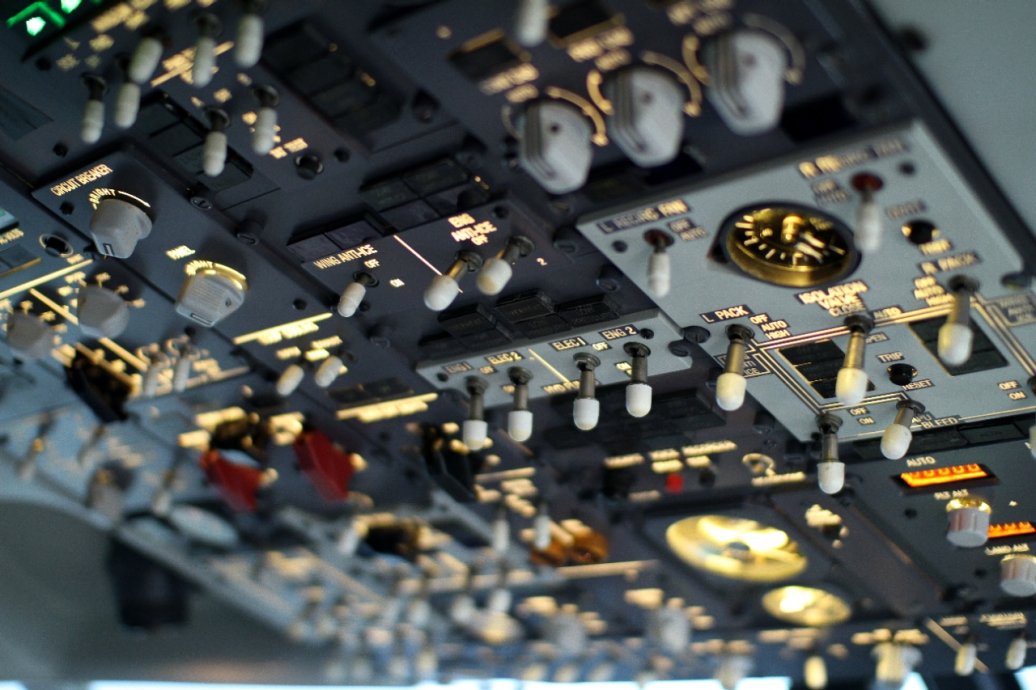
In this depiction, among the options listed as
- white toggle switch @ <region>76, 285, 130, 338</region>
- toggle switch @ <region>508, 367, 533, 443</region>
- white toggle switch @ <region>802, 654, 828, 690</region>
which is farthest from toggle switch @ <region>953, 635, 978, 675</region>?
white toggle switch @ <region>76, 285, 130, 338</region>

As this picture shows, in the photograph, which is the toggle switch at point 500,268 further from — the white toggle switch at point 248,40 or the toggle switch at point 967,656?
the toggle switch at point 967,656

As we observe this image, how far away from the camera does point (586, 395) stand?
6.63m

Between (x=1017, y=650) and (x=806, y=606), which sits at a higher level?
(x=806, y=606)

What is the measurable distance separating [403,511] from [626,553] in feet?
8.10

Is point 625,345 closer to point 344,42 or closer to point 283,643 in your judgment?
point 344,42

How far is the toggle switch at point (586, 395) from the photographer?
6.27m

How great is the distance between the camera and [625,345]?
266 inches

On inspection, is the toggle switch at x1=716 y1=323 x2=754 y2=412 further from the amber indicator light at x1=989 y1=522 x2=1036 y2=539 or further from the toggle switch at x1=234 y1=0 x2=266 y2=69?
the amber indicator light at x1=989 y1=522 x2=1036 y2=539

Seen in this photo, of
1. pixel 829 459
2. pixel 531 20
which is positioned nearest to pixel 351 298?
pixel 531 20

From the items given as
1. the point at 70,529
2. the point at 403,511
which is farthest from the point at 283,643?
the point at 403,511

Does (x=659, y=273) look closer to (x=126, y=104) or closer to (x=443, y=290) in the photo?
(x=443, y=290)

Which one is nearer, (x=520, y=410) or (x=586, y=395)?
(x=586, y=395)

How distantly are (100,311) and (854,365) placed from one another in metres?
5.28

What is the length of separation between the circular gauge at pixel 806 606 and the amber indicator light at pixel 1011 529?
233 centimetres
